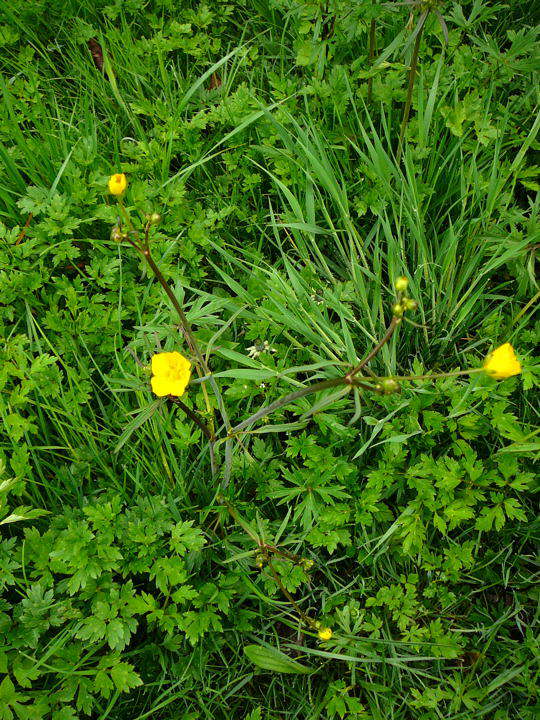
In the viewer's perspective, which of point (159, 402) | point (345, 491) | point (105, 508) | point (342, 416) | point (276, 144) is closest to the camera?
point (159, 402)

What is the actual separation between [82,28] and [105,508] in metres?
2.37

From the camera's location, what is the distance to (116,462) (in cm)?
191

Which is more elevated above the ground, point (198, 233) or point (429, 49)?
point (429, 49)

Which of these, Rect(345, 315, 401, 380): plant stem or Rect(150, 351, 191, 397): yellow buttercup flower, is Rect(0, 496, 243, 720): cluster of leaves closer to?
Rect(150, 351, 191, 397): yellow buttercup flower

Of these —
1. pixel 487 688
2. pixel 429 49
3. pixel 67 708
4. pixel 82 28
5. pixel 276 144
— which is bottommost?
pixel 487 688

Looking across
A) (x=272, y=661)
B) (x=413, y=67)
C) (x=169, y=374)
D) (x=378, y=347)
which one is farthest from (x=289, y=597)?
(x=413, y=67)

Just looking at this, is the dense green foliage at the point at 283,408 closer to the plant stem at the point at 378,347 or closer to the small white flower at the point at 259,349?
the small white flower at the point at 259,349

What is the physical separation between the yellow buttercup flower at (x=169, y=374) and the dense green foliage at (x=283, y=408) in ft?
0.43

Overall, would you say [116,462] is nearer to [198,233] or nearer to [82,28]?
[198,233]

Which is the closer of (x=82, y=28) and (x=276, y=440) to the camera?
(x=276, y=440)

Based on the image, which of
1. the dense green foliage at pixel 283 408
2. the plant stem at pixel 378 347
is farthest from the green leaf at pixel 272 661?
the plant stem at pixel 378 347

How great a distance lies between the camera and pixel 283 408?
6.20 feet

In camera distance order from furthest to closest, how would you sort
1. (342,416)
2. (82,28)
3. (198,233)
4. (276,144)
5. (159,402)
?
1. (82,28)
2. (276,144)
3. (198,233)
4. (342,416)
5. (159,402)

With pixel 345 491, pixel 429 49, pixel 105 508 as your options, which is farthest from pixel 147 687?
pixel 429 49
